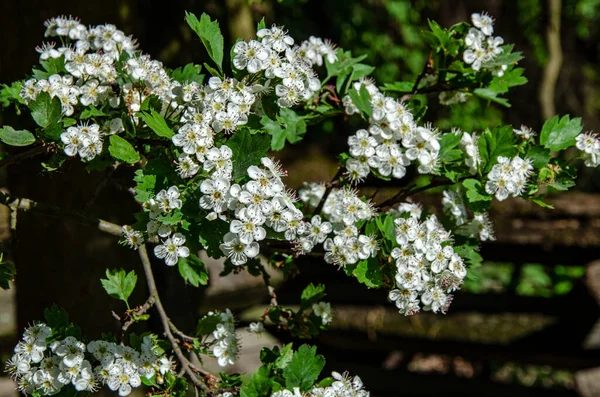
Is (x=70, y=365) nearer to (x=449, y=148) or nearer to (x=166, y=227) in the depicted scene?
(x=166, y=227)

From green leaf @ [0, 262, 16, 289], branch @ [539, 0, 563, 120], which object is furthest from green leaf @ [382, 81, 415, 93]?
branch @ [539, 0, 563, 120]

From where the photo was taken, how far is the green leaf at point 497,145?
1569 mm

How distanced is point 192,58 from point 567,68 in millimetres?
4201

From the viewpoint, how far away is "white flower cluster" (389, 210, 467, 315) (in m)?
1.43

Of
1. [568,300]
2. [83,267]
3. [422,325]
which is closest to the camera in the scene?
[83,267]

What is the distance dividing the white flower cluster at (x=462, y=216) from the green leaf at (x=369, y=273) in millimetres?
282

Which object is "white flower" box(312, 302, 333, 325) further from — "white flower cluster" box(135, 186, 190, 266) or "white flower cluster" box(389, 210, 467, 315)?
"white flower cluster" box(135, 186, 190, 266)

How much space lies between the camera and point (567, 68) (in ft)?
19.6

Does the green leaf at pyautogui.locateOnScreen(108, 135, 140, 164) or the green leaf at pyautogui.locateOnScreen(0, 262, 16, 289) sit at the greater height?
the green leaf at pyautogui.locateOnScreen(108, 135, 140, 164)

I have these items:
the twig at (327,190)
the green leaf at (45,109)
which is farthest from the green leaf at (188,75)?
the twig at (327,190)

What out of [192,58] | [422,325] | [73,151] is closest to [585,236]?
[422,325]

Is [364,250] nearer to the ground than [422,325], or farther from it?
nearer to the ground

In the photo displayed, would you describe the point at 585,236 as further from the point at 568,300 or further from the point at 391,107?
the point at 391,107

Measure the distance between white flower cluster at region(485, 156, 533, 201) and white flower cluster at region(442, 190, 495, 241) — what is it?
0.44 feet
